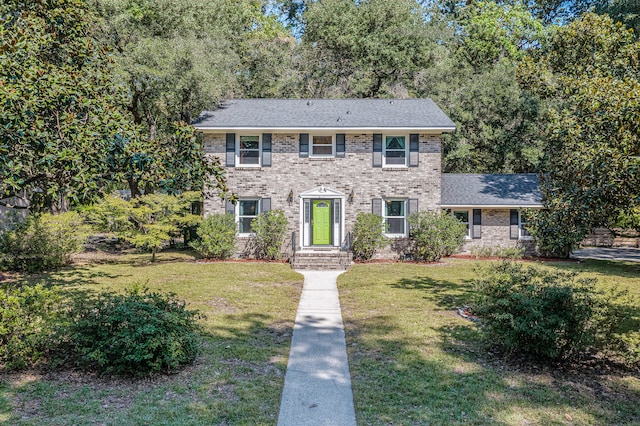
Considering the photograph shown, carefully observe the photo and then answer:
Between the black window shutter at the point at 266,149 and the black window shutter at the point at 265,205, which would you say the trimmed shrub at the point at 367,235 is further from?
the black window shutter at the point at 266,149

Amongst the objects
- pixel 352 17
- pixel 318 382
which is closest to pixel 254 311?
pixel 318 382

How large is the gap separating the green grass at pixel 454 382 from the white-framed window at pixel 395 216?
933 centimetres

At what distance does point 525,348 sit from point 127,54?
18.8 meters

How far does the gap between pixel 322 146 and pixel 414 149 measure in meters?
3.85

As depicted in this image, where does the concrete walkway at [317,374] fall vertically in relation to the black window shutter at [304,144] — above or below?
below

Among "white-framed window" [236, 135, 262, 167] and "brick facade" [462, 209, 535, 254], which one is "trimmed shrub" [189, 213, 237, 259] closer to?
"white-framed window" [236, 135, 262, 167]

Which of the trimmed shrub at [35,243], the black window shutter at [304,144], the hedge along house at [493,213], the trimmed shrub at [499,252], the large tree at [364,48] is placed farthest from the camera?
the large tree at [364,48]

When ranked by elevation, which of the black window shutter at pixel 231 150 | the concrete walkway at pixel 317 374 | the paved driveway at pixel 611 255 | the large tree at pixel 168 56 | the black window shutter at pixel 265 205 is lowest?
the concrete walkway at pixel 317 374

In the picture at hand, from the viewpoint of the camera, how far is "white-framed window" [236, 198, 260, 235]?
1903cm

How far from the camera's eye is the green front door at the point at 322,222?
18875mm

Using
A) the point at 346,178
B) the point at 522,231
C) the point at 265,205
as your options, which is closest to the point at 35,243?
the point at 265,205

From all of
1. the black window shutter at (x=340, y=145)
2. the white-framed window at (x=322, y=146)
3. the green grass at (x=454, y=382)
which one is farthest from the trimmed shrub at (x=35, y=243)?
the green grass at (x=454, y=382)

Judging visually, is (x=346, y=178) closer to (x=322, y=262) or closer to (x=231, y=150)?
(x=322, y=262)

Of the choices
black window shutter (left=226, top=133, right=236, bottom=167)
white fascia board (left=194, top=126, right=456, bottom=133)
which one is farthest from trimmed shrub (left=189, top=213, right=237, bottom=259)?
white fascia board (left=194, top=126, right=456, bottom=133)
